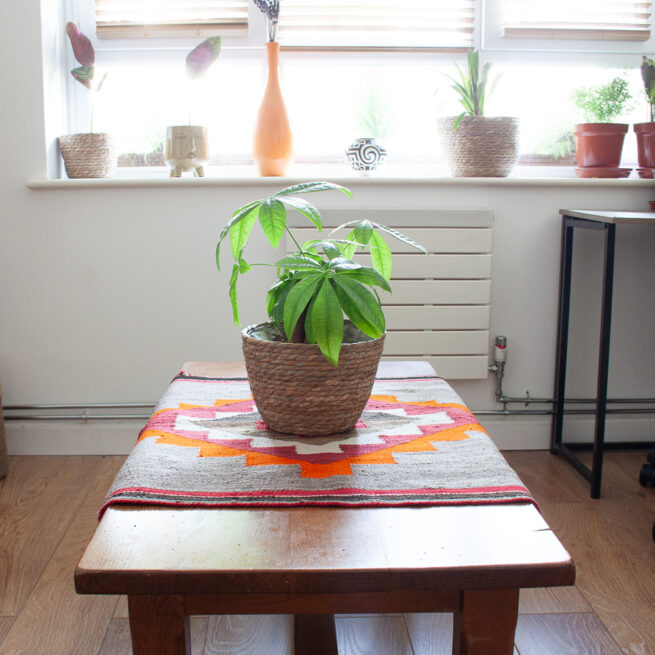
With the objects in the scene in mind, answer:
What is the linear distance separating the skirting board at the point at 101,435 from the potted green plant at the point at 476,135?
2.61ft

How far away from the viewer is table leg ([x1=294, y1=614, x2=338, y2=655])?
1344 millimetres

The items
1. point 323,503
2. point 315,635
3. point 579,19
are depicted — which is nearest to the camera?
point 323,503

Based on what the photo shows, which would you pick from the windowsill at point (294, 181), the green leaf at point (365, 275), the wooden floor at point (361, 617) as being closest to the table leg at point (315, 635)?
the wooden floor at point (361, 617)

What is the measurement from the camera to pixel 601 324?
2.01 m

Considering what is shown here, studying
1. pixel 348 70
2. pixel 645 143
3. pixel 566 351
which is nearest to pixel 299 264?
pixel 566 351

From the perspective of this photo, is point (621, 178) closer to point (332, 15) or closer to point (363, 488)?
point (332, 15)

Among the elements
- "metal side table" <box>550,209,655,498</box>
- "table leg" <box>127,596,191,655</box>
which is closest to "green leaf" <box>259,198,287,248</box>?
"table leg" <box>127,596,191,655</box>

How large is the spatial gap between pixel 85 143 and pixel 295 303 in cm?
156

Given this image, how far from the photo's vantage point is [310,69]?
99.4 inches

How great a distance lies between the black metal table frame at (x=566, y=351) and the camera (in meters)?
1.99

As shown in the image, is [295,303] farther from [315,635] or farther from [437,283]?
[437,283]

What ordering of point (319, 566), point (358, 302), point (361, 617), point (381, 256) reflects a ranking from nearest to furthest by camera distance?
point (319, 566), point (358, 302), point (381, 256), point (361, 617)

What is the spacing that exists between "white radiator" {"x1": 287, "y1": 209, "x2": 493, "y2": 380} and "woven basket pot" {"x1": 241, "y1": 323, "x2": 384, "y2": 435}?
1.22 m

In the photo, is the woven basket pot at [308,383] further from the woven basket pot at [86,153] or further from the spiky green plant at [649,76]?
the spiky green plant at [649,76]
